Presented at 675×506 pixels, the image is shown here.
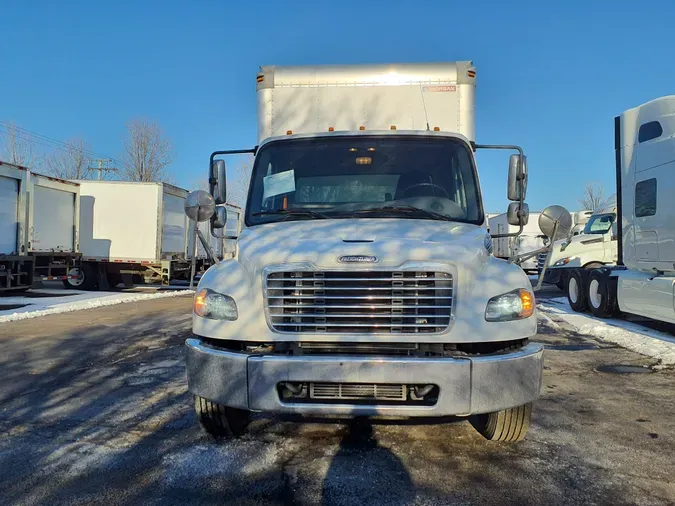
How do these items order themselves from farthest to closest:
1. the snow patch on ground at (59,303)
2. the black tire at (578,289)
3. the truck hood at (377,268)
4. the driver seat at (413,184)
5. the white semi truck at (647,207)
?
the black tire at (578,289)
the snow patch on ground at (59,303)
the white semi truck at (647,207)
the driver seat at (413,184)
the truck hood at (377,268)

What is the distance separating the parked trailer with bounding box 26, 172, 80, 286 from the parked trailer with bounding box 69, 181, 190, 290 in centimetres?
43

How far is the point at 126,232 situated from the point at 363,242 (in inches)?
583

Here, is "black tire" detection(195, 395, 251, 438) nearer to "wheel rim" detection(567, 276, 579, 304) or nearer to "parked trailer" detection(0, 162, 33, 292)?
"wheel rim" detection(567, 276, 579, 304)

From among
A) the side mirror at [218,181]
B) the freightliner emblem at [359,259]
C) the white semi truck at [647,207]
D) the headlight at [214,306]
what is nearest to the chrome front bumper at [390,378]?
the headlight at [214,306]

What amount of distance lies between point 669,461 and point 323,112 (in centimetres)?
444

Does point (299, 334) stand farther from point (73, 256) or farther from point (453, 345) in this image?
point (73, 256)

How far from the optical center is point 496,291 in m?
3.40

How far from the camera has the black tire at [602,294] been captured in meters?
10.6

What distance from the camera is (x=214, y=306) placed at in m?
3.55

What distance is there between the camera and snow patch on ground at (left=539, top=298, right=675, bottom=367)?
7289 mm

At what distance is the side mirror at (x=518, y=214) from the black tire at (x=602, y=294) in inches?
280

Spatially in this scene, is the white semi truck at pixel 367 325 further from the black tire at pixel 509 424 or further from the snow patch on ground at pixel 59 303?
the snow patch on ground at pixel 59 303

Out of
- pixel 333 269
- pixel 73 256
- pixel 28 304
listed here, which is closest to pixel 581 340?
pixel 333 269

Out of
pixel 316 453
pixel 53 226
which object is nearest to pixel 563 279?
pixel 316 453
